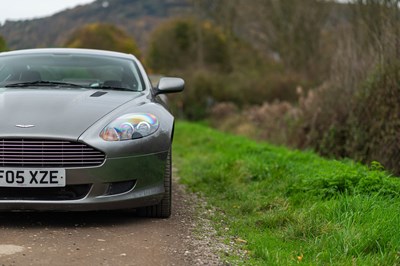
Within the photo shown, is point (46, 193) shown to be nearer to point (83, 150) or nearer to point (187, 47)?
point (83, 150)

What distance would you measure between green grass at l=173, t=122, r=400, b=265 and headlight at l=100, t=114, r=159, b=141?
101cm

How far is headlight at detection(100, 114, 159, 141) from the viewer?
504cm

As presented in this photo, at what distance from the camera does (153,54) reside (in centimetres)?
4319

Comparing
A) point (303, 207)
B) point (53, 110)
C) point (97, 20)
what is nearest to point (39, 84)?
point (53, 110)

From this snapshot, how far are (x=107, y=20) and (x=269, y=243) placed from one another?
37.2m

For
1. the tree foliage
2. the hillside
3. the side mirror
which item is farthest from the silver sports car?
the tree foliage

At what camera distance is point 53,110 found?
5148 millimetres

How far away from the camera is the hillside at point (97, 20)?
11615 millimetres

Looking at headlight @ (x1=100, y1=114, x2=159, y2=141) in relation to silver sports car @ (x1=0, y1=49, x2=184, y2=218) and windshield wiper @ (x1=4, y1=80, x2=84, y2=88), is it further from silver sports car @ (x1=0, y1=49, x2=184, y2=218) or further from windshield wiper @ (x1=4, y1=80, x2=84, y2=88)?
windshield wiper @ (x1=4, y1=80, x2=84, y2=88)

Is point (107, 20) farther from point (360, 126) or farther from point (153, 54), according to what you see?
point (360, 126)

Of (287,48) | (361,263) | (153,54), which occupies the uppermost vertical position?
(361,263)

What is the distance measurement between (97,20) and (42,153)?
3401cm

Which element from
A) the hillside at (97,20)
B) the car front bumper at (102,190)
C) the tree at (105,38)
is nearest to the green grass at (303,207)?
the car front bumper at (102,190)

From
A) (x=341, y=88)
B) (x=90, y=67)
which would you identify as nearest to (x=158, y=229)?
(x=90, y=67)
